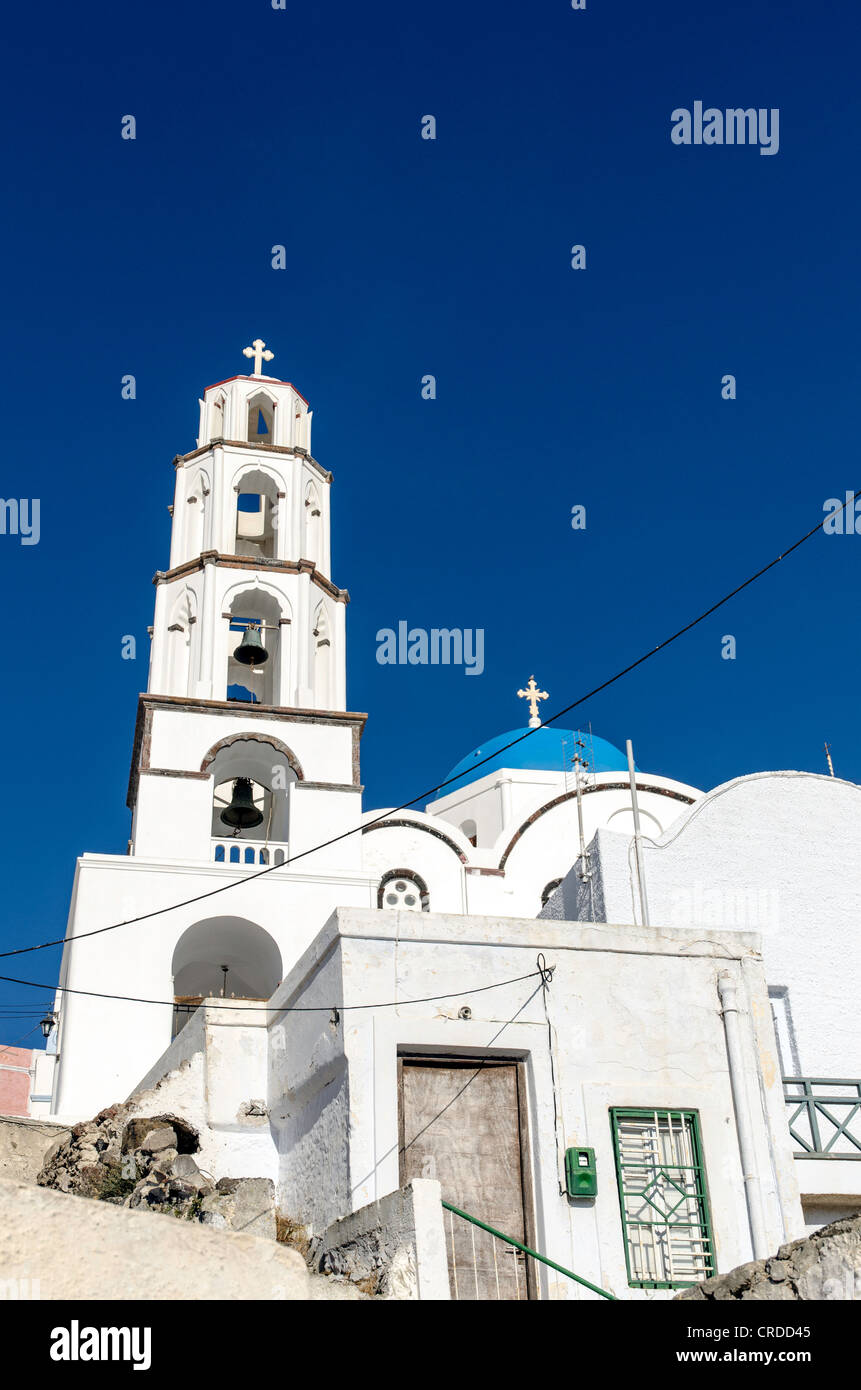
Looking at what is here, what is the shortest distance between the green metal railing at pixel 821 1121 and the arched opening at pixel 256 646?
12368mm

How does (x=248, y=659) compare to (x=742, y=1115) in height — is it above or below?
above

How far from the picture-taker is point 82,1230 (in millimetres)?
4910

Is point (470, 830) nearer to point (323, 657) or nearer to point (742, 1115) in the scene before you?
point (323, 657)

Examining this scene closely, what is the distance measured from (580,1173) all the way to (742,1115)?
151 cm

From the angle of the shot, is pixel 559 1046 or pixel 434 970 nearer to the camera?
pixel 559 1046

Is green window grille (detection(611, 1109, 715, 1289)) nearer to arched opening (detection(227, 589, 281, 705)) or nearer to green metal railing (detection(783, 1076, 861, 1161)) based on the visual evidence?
green metal railing (detection(783, 1076, 861, 1161))

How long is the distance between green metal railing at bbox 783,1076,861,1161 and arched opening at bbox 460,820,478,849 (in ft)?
51.6

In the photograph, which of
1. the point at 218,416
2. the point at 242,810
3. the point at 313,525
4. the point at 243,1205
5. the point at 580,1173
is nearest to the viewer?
the point at 580,1173

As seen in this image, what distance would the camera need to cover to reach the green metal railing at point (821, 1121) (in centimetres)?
1299

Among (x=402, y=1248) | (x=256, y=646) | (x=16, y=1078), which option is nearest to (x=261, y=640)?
(x=256, y=646)

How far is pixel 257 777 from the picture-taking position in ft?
76.9
